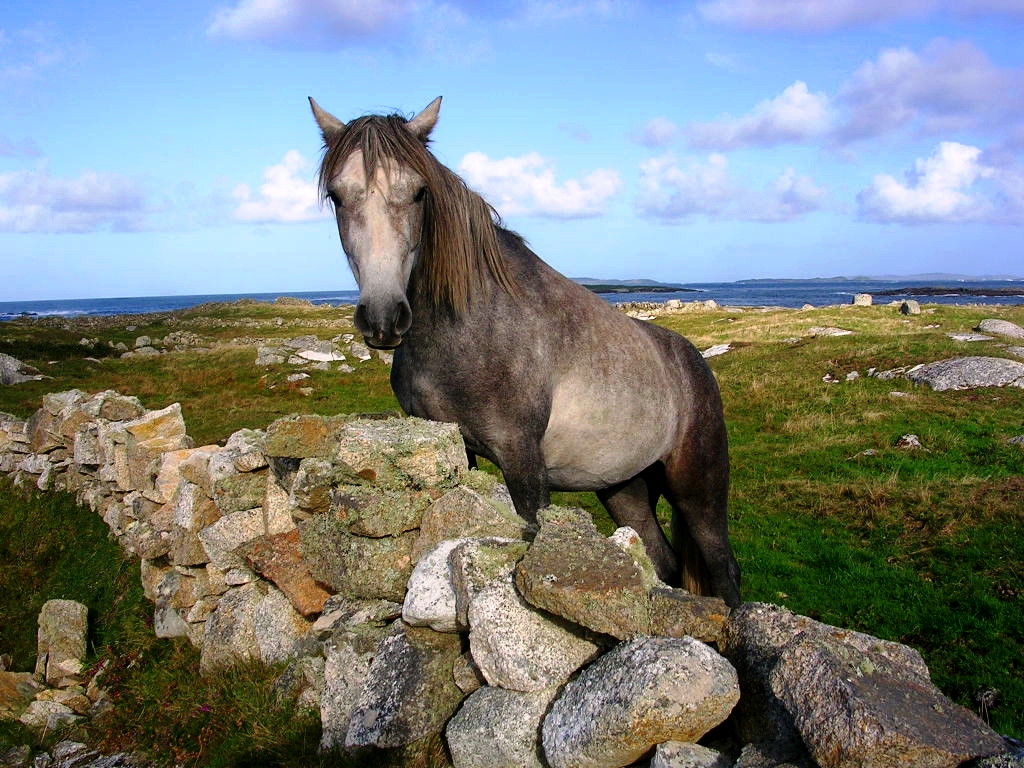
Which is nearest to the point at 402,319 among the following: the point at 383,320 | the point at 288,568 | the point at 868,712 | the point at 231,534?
the point at 383,320

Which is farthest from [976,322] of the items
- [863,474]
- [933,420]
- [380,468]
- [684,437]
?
[380,468]

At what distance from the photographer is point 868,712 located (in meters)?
2.12

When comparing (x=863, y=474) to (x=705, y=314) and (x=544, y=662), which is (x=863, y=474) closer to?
(x=544, y=662)

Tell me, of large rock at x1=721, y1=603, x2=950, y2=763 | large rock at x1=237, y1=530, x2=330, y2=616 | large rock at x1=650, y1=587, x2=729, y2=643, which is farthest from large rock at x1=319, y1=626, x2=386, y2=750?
large rock at x1=721, y1=603, x2=950, y2=763

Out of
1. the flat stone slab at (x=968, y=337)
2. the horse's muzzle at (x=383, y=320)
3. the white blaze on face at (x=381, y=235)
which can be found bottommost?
the flat stone slab at (x=968, y=337)

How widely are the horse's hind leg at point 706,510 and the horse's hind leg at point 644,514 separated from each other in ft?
0.87

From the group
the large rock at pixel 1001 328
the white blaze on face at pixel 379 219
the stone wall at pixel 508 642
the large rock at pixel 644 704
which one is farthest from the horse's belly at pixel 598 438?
the large rock at pixel 1001 328

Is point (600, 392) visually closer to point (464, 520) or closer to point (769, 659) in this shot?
point (464, 520)

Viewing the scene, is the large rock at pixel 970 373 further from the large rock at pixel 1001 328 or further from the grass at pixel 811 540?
the large rock at pixel 1001 328

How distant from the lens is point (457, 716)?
309cm

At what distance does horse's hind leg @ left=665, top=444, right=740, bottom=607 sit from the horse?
24mm

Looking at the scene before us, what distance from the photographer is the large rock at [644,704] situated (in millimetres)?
2422

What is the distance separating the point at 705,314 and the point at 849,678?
171 ft

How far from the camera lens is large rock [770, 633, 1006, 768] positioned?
206cm
